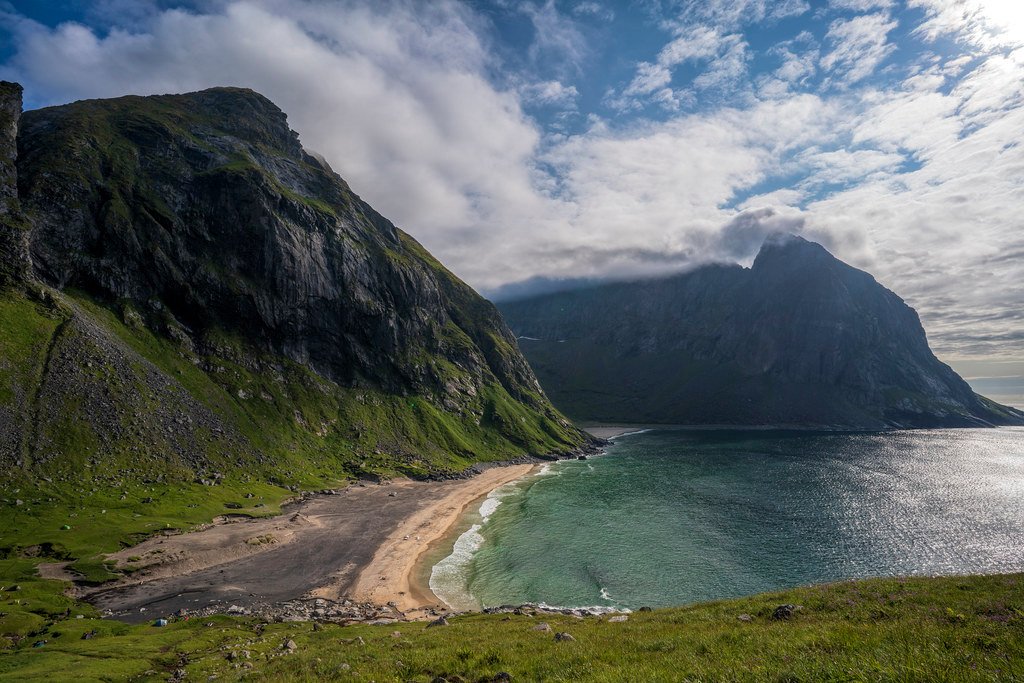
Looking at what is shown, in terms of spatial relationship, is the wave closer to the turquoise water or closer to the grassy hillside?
the turquoise water

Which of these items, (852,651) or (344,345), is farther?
(344,345)

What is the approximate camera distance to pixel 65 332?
91688 mm

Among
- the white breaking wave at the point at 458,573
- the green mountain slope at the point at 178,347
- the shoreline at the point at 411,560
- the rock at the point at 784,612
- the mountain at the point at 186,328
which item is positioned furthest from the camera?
the mountain at the point at 186,328

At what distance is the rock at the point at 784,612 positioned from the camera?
26.3m

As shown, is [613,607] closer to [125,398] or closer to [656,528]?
[656,528]

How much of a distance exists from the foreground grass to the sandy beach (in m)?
10.5

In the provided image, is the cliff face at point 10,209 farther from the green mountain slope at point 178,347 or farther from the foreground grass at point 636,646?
the foreground grass at point 636,646

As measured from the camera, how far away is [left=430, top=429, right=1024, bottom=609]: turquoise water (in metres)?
59.4

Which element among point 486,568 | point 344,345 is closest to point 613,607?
point 486,568

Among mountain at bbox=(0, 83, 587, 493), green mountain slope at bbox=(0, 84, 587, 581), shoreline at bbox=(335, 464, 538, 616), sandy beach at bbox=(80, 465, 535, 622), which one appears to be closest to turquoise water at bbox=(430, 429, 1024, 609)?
shoreline at bbox=(335, 464, 538, 616)

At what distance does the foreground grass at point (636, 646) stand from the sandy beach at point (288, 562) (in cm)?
1052

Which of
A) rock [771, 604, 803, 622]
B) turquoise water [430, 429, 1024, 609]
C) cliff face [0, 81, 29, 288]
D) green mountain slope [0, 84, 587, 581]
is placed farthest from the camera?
cliff face [0, 81, 29, 288]

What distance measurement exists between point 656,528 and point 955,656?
78.1 metres

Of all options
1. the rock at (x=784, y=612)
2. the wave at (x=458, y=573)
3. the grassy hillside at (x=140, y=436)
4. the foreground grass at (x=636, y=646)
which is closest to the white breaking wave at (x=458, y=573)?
the wave at (x=458, y=573)
